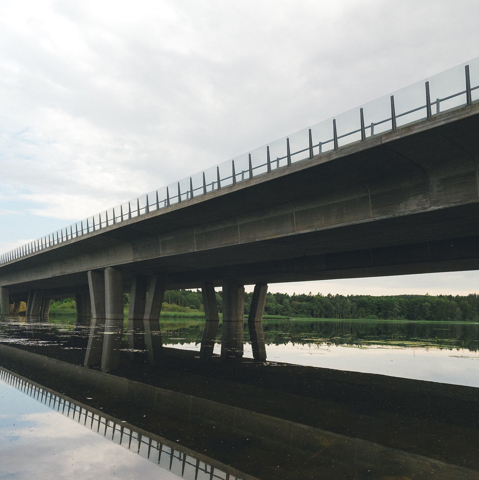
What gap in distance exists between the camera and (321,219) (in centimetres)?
2345

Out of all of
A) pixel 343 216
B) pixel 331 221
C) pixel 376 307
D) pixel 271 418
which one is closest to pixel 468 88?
pixel 343 216

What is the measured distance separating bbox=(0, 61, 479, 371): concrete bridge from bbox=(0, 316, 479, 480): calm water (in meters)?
3.22

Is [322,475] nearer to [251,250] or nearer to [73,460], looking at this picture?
[73,460]

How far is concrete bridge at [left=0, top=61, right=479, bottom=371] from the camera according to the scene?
691 inches

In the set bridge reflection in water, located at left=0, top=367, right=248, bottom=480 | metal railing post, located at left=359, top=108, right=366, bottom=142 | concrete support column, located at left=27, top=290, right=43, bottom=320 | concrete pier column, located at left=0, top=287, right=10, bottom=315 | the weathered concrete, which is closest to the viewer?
bridge reflection in water, located at left=0, top=367, right=248, bottom=480

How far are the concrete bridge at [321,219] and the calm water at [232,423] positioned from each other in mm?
3216

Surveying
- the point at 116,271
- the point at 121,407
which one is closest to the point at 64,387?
the point at 121,407

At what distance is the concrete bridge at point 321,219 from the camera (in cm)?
1755

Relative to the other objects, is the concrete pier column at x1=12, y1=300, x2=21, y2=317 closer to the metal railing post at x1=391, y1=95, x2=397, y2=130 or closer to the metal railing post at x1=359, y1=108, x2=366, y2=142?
the metal railing post at x1=359, y1=108, x2=366, y2=142

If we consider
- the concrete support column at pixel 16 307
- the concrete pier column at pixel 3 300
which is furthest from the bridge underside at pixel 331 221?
the concrete support column at pixel 16 307

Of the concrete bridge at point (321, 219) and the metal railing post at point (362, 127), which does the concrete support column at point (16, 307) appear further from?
the metal railing post at point (362, 127)

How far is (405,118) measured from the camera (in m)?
18.1

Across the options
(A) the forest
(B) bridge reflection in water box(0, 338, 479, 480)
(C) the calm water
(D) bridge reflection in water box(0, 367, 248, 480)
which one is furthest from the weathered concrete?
(A) the forest

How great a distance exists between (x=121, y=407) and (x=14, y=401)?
1.97m
